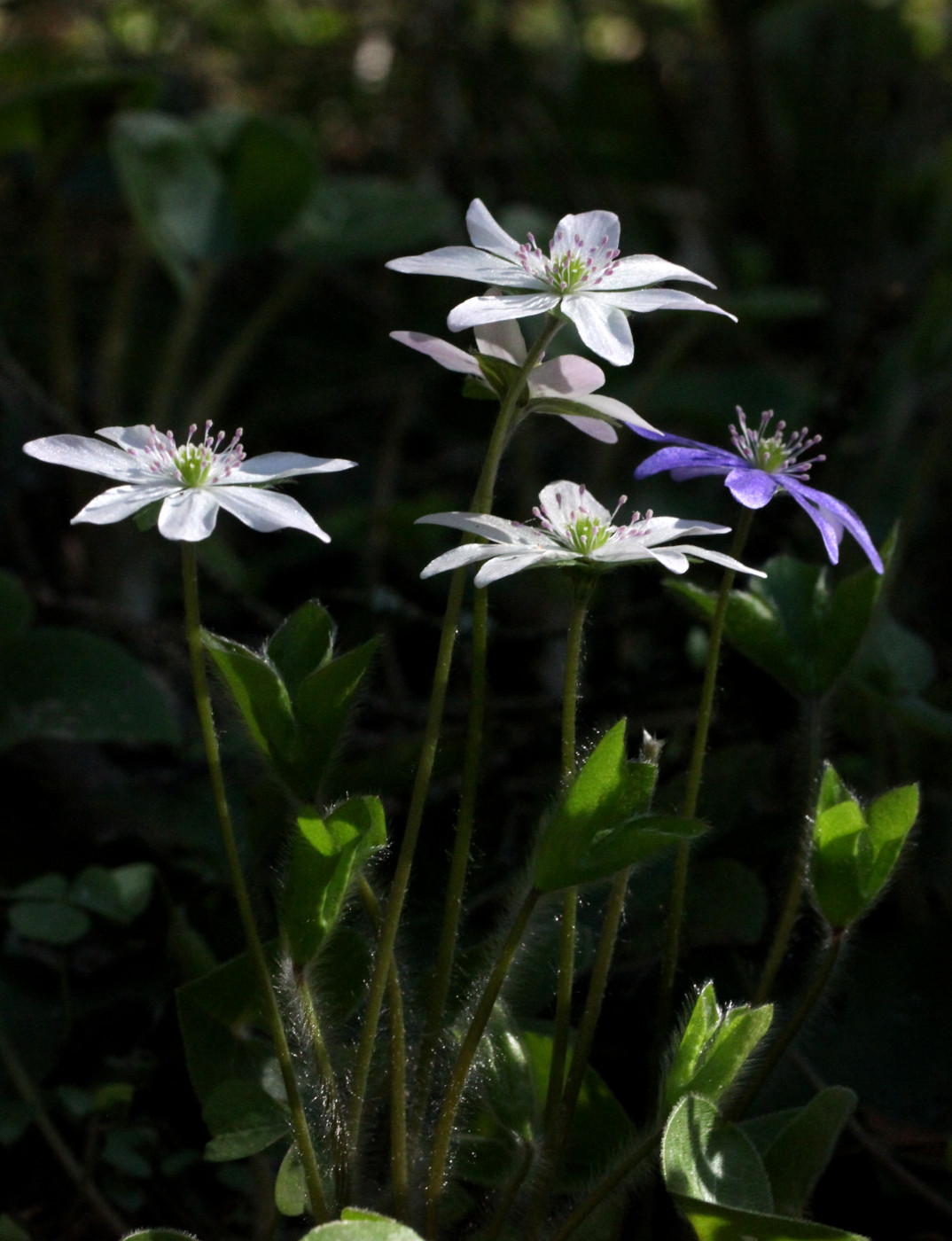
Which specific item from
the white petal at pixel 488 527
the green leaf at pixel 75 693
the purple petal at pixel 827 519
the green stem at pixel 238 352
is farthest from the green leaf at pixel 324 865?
the green stem at pixel 238 352

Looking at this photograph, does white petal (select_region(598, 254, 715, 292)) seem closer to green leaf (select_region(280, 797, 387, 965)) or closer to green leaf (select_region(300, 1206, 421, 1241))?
green leaf (select_region(280, 797, 387, 965))

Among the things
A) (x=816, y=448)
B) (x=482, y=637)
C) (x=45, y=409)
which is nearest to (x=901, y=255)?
(x=816, y=448)

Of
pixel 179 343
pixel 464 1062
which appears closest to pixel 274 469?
pixel 464 1062

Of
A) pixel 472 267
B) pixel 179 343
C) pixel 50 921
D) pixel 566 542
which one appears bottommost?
pixel 50 921

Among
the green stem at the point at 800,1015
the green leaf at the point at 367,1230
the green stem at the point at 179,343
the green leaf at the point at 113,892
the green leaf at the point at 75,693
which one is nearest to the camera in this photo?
the green leaf at the point at 367,1230

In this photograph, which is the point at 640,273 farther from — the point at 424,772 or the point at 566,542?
the point at 424,772

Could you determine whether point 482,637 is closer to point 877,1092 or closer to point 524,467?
point 877,1092

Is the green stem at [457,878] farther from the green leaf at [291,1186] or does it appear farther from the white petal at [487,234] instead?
the white petal at [487,234]
